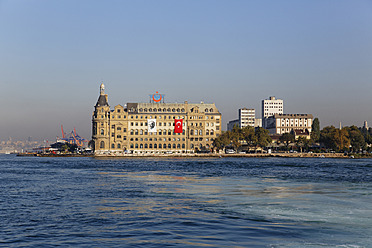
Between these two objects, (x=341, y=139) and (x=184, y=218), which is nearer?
(x=184, y=218)

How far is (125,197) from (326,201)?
691 inches

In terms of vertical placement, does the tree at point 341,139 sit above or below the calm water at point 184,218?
above

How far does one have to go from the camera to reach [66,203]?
3538 cm

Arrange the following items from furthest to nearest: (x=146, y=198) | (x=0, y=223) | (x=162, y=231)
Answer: (x=146, y=198) → (x=0, y=223) → (x=162, y=231)

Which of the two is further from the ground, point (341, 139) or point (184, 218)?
point (341, 139)

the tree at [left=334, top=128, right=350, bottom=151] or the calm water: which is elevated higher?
the tree at [left=334, top=128, right=350, bottom=151]

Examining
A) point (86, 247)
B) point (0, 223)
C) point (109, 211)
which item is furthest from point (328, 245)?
point (0, 223)

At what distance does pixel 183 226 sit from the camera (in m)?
25.8

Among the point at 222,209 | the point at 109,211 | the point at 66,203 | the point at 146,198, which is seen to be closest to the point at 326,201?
the point at 222,209

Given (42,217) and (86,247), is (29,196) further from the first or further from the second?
(86,247)

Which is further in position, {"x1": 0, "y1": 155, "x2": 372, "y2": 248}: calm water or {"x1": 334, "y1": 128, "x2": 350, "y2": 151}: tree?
{"x1": 334, "y1": 128, "x2": 350, "y2": 151}: tree

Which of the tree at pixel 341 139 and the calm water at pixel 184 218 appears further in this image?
the tree at pixel 341 139

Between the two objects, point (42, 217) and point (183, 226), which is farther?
point (42, 217)

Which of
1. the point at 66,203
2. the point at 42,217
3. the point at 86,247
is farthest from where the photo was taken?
the point at 66,203
